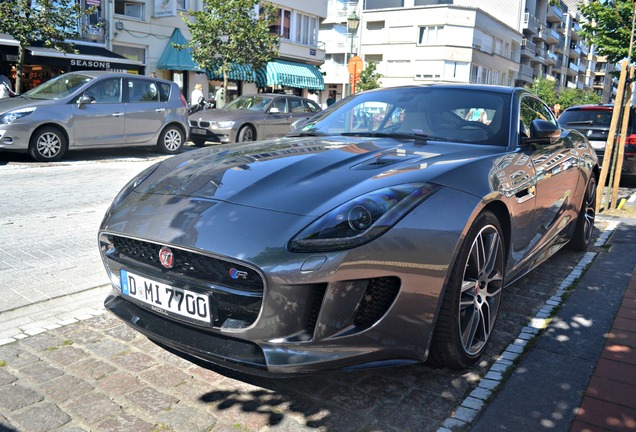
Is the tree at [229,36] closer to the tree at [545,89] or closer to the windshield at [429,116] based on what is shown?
the windshield at [429,116]

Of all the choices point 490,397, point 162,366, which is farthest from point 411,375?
point 162,366

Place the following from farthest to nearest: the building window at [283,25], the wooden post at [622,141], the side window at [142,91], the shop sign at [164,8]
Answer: the building window at [283,25] → the shop sign at [164,8] → the side window at [142,91] → the wooden post at [622,141]

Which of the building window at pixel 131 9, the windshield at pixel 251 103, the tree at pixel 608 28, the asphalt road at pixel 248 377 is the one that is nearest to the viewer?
the asphalt road at pixel 248 377

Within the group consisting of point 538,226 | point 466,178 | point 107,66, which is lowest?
point 538,226

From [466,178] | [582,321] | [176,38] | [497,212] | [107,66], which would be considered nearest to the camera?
[466,178]

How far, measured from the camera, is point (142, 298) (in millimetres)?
2727

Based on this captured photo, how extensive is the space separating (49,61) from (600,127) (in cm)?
1764

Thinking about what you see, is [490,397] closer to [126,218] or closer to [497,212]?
[497,212]

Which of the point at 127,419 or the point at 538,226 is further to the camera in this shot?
the point at 538,226

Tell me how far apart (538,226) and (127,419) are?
279 cm

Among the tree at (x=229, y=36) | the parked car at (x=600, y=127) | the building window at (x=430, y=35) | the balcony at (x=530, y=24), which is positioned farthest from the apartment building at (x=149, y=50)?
the balcony at (x=530, y=24)

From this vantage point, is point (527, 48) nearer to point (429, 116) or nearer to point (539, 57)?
point (539, 57)

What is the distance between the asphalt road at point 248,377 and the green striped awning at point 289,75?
24859 mm

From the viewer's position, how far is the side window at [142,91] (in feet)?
42.3
